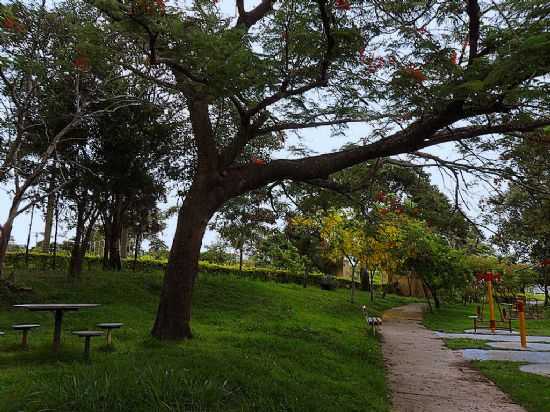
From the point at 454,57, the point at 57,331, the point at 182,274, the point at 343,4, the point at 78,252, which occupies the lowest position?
the point at 57,331

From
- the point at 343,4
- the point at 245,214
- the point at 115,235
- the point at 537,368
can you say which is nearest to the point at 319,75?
the point at 343,4

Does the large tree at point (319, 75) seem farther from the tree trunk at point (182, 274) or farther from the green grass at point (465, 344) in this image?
the green grass at point (465, 344)

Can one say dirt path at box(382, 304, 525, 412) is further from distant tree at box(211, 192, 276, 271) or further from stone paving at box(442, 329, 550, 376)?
distant tree at box(211, 192, 276, 271)

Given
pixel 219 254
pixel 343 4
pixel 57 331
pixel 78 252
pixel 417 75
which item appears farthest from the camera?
pixel 219 254

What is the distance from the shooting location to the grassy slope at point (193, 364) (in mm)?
4336

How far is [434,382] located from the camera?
6.81 metres

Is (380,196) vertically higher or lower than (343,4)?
lower

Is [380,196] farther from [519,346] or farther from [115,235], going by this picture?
[115,235]

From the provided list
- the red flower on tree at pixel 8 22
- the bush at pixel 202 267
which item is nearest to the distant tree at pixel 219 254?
the bush at pixel 202 267

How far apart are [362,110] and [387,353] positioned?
494 cm

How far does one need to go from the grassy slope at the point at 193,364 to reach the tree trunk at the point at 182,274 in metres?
0.35

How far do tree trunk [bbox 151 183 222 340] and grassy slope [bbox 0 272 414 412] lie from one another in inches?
13.9

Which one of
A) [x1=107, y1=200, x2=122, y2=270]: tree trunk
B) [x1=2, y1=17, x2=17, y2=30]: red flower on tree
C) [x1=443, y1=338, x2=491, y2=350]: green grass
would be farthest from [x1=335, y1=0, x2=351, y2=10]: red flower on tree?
[x1=107, y1=200, x2=122, y2=270]: tree trunk

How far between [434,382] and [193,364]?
143 inches
